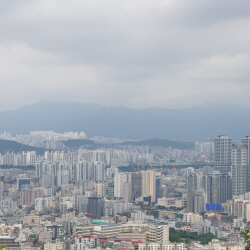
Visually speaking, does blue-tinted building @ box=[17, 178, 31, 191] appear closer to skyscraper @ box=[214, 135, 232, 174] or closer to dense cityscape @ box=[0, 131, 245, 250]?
dense cityscape @ box=[0, 131, 245, 250]

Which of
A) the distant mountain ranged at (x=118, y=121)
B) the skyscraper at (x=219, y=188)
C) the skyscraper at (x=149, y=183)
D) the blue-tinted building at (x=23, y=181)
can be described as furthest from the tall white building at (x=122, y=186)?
the distant mountain ranged at (x=118, y=121)

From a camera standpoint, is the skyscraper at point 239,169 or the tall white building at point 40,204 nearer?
the tall white building at point 40,204

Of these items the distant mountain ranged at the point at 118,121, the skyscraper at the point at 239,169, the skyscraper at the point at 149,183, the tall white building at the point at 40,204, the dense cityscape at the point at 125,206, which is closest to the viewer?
the dense cityscape at the point at 125,206

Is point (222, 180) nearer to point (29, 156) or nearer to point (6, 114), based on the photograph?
point (29, 156)

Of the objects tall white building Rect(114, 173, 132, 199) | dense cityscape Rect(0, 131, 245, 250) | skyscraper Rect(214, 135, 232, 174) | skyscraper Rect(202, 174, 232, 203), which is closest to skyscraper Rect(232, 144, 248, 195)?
dense cityscape Rect(0, 131, 245, 250)

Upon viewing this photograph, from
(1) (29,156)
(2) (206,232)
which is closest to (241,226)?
(2) (206,232)

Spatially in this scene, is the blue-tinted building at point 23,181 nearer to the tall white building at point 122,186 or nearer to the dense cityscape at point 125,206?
the dense cityscape at point 125,206

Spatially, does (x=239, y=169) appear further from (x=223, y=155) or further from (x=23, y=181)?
(x=23, y=181)
